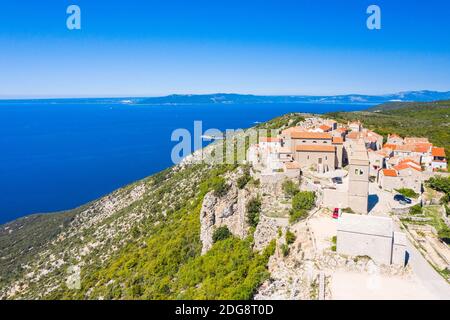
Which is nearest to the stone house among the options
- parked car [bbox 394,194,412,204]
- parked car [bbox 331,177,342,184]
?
parked car [bbox 394,194,412,204]

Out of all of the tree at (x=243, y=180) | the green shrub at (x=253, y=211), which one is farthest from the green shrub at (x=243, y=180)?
the green shrub at (x=253, y=211)

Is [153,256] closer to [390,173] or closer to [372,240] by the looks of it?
[372,240]

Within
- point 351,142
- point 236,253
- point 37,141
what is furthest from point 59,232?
point 37,141

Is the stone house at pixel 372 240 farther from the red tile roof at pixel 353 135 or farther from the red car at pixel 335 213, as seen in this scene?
the red tile roof at pixel 353 135

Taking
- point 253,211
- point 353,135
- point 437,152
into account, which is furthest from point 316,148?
point 437,152

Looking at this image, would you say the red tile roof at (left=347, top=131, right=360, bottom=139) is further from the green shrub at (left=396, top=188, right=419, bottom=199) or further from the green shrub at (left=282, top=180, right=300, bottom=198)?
the green shrub at (left=282, top=180, right=300, bottom=198)
